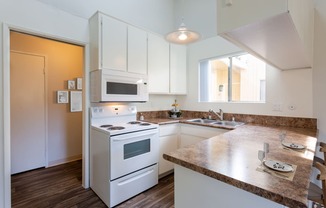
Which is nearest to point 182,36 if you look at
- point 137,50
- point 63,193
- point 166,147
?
point 137,50

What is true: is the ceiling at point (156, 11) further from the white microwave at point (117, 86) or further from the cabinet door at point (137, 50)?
the white microwave at point (117, 86)

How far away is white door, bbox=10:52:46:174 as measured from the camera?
263 centimetres

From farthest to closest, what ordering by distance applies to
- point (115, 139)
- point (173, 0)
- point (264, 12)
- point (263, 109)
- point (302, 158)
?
point (173, 0) → point (263, 109) → point (115, 139) → point (302, 158) → point (264, 12)

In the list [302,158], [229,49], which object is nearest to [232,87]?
[229,49]

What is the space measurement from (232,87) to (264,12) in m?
2.32

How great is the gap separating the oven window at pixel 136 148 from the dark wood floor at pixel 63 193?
1.81ft

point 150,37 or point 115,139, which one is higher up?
point 150,37

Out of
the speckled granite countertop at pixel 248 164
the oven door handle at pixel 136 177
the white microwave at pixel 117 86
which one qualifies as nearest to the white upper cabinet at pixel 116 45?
the white microwave at pixel 117 86

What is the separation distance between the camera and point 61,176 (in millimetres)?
2629

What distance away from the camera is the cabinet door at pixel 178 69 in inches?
122

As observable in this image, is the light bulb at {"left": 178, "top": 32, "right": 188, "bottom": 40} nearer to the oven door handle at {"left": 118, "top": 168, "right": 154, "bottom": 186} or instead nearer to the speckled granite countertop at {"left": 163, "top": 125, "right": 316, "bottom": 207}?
the speckled granite countertop at {"left": 163, "top": 125, "right": 316, "bottom": 207}

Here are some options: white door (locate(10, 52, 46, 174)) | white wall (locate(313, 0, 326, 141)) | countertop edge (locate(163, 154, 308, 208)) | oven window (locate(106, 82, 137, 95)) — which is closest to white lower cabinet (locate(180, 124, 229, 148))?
oven window (locate(106, 82, 137, 95))

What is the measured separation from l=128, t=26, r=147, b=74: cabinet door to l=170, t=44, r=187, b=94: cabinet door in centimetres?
63

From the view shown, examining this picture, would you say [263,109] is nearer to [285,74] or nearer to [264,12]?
[285,74]
